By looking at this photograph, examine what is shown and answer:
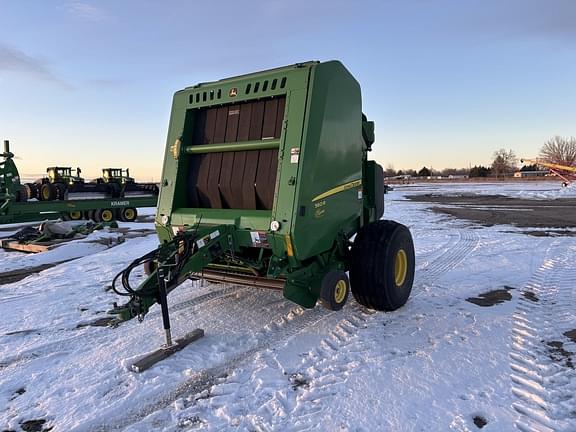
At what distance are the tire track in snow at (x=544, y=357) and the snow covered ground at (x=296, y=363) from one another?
0.5 inches

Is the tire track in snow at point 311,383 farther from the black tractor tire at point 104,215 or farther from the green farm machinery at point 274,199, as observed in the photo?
the black tractor tire at point 104,215

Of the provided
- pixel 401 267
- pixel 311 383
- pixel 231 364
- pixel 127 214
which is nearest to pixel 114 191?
pixel 127 214

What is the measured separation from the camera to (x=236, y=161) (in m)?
4.89

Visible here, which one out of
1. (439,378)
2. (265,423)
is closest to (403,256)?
(439,378)

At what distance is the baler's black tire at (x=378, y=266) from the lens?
4910 mm

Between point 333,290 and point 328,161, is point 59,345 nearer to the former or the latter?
point 333,290

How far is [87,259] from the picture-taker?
877cm

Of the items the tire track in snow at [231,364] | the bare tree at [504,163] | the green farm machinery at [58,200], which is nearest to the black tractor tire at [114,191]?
the green farm machinery at [58,200]

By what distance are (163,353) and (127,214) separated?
15831mm

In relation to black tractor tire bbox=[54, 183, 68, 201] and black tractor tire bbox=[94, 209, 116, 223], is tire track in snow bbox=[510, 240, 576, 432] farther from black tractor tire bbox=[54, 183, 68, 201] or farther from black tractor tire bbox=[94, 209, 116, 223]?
black tractor tire bbox=[54, 183, 68, 201]

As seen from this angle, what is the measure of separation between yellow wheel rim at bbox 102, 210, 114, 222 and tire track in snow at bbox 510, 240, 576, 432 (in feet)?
51.8

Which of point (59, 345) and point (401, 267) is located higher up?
point (401, 267)

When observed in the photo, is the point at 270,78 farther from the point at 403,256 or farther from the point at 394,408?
the point at 394,408

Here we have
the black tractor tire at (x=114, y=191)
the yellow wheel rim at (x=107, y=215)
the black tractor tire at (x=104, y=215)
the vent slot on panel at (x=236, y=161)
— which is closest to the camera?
the vent slot on panel at (x=236, y=161)
